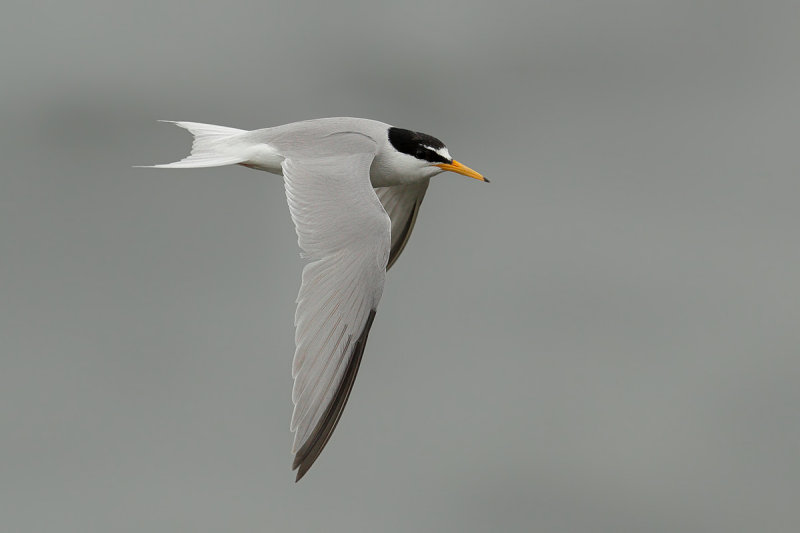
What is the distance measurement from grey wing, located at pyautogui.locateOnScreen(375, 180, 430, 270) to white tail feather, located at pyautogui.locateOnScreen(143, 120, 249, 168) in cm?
86

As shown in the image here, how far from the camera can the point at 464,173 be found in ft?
18.1

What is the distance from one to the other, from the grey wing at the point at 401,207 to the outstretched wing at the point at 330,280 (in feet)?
2.83

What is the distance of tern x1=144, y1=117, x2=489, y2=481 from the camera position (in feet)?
15.0

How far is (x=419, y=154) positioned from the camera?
5.48 metres

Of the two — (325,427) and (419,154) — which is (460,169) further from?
(325,427)

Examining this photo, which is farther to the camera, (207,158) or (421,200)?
(421,200)

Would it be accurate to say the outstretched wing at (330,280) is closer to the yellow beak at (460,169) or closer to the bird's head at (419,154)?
the bird's head at (419,154)

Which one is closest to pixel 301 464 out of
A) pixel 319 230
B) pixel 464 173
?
pixel 319 230

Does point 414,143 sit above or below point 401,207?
above

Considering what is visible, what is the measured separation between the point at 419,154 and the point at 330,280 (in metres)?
0.95

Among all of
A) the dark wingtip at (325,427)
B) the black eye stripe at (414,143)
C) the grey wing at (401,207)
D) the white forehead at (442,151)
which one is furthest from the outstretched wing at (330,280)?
the grey wing at (401,207)

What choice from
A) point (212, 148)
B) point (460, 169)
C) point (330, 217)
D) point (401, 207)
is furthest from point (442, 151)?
point (212, 148)

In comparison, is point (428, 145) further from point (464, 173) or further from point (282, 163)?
point (282, 163)

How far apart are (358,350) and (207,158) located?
1.24 metres
